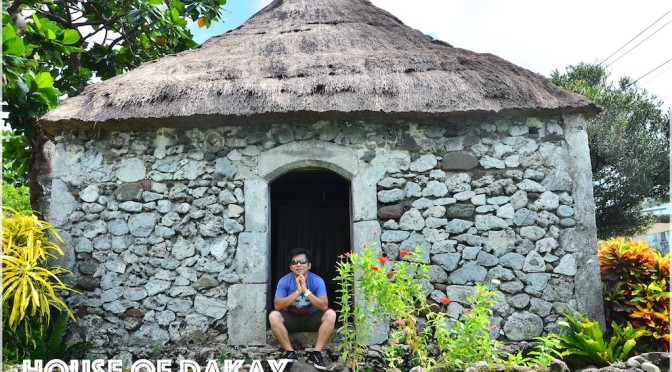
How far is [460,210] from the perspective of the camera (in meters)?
4.60

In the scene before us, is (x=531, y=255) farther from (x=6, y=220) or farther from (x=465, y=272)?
(x=6, y=220)

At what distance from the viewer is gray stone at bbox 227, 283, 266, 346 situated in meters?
4.52

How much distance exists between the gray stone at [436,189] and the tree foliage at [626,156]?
17.8 feet

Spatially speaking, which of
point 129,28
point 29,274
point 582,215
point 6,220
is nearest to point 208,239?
point 29,274

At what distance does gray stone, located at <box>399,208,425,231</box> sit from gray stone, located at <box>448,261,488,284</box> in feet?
1.65

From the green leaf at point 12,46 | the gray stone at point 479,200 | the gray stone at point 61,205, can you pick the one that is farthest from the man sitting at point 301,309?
the green leaf at point 12,46

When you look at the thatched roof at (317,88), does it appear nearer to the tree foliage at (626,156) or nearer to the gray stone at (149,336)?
the gray stone at (149,336)


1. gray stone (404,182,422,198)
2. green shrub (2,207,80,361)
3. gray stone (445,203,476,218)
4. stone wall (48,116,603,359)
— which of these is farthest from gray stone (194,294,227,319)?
gray stone (445,203,476,218)

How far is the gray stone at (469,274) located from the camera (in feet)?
14.8

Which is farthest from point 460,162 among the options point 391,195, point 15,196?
point 15,196

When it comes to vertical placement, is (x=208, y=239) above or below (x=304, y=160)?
below

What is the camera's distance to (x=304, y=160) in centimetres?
473

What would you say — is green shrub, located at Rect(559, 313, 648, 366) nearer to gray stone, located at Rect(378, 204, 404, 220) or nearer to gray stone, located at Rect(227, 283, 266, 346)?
gray stone, located at Rect(378, 204, 404, 220)

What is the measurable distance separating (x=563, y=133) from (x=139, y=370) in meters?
4.28
